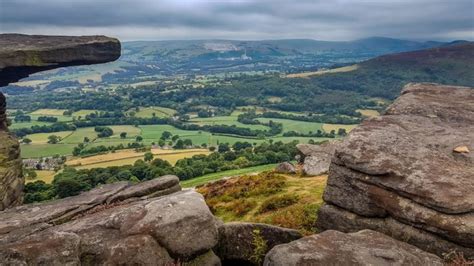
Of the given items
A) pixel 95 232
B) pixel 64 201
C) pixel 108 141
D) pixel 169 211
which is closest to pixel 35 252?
pixel 95 232

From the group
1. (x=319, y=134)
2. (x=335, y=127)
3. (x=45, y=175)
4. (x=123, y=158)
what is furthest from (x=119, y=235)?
(x=335, y=127)

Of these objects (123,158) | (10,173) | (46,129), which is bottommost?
(46,129)

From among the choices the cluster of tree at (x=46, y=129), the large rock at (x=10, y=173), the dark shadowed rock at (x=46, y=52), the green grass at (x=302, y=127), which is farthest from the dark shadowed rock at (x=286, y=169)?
the cluster of tree at (x=46, y=129)

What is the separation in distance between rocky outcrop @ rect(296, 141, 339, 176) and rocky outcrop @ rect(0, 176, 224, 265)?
66.6 feet

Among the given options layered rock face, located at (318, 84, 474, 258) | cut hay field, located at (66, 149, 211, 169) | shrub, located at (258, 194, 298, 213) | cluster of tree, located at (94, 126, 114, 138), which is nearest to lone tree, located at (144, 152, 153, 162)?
cut hay field, located at (66, 149, 211, 169)

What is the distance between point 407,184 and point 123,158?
336 feet

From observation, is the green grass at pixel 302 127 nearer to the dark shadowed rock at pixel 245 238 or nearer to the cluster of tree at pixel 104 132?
the cluster of tree at pixel 104 132

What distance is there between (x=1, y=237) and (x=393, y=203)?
16146 millimetres

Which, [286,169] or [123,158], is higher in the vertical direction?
[286,169]

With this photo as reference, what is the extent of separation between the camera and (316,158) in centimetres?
3969

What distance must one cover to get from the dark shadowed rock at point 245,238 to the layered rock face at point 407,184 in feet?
6.65

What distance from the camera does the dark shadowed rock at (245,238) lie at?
1891 cm

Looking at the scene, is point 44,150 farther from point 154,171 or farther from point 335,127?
point 335,127

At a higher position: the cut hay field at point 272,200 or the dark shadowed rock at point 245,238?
the dark shadowed rock at point 245,238
